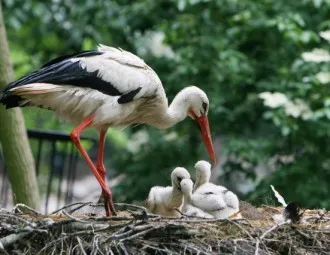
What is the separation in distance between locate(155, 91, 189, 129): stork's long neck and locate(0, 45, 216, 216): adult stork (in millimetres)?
169

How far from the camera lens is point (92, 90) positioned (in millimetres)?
7176

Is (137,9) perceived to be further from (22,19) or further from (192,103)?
(192,103)

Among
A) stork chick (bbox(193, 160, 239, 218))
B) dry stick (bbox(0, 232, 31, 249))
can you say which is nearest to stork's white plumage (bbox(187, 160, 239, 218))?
stork chick (bbox(193, 160, 239, 218))

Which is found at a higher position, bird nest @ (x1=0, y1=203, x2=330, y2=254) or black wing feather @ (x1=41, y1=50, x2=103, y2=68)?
black wing feather @ (x1=41, y1=50, x2=103, y2=68)

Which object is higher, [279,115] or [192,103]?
[192,103]

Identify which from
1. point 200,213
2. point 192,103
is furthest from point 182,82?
point 200,213

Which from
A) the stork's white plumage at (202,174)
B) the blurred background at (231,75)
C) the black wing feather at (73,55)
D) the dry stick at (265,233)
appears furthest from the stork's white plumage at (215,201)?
the blurred background at (231,75)

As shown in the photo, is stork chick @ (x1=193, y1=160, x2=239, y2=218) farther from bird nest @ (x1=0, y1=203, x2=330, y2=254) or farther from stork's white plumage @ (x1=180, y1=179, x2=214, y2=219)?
bird nest @ (x1=0, y1=203, x2=330, y2=254)

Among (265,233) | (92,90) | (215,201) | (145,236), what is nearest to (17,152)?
(92,90)

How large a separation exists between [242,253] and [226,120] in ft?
15.2

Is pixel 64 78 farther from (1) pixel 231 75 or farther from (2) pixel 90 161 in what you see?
(1) pixel 231 75

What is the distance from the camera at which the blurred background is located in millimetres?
10016

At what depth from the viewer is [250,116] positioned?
425 inches

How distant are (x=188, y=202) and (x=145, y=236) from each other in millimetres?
1104
